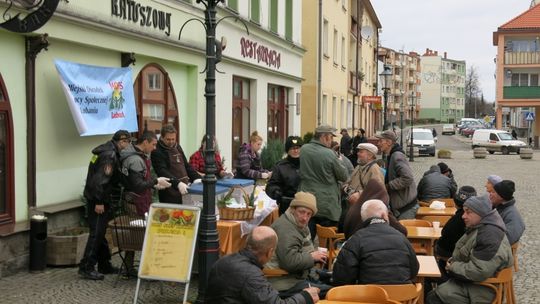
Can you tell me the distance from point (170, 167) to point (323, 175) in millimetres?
1916

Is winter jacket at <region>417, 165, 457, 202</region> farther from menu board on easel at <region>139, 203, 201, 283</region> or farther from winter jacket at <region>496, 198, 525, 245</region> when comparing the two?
menu board on easel at <region>139, 203, 201, 283</region>

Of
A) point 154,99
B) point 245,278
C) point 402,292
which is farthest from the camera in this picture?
point 154,99

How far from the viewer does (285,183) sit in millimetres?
9055

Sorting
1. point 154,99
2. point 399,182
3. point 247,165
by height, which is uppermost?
point 154,99

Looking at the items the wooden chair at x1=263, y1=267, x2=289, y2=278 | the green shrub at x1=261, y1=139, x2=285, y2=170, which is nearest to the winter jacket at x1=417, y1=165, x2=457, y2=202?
the wooden chair at x1=263, y1=267, x2=289, y2=278

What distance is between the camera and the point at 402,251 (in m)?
5.41

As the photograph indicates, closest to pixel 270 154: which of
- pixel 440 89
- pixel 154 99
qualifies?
pixel 154 99

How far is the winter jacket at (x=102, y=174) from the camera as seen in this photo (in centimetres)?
793

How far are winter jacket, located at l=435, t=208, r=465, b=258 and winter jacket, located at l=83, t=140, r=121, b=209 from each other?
3730 millimetres

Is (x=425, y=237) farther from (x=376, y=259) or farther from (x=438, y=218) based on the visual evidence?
(x=376, y=259)

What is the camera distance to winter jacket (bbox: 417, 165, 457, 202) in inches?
443

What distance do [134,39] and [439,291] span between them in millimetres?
6758

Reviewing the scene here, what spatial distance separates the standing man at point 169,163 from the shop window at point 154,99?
3.24 meters

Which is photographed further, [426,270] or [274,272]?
[426,270]
